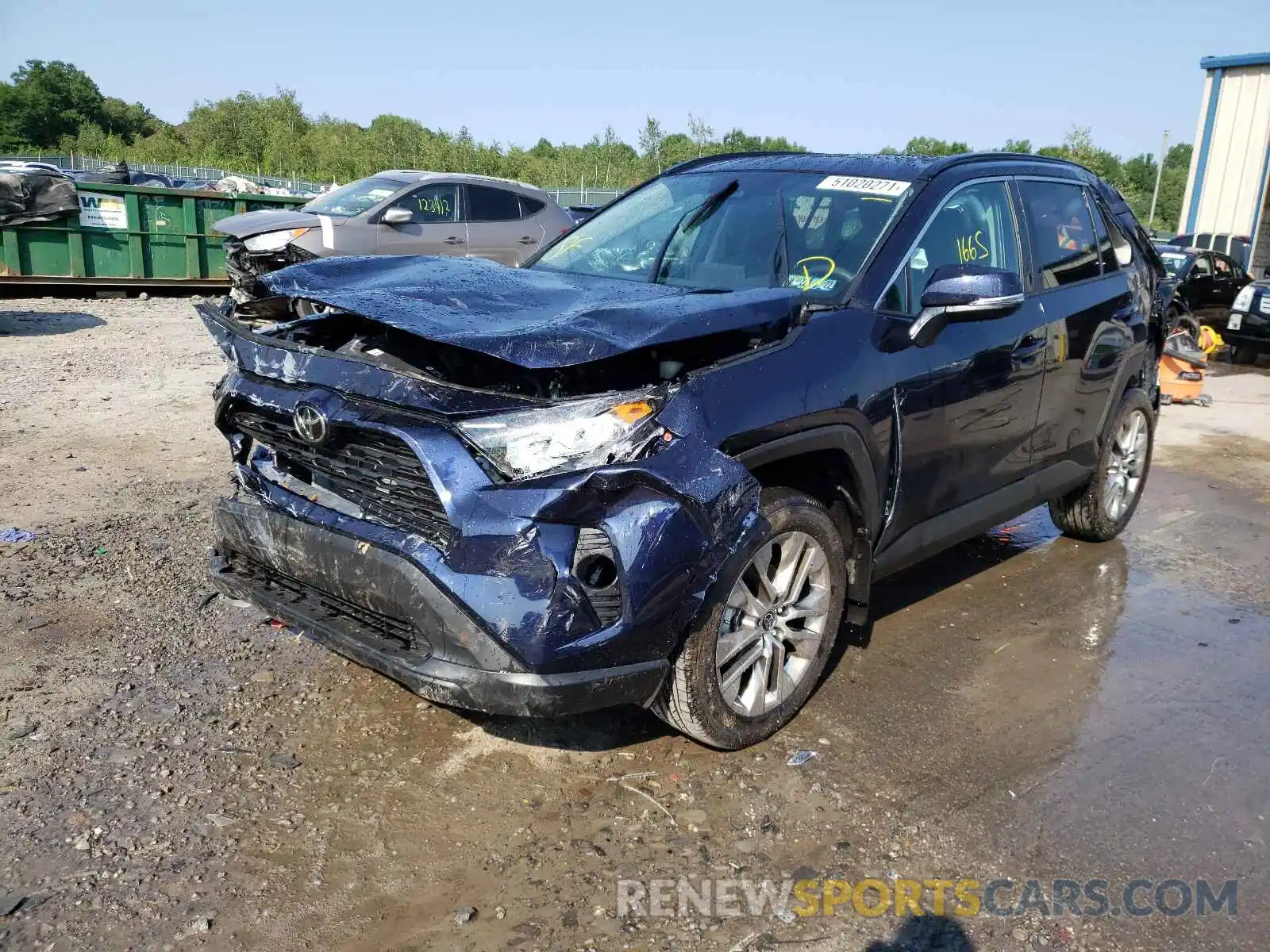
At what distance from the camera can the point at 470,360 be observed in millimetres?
3039

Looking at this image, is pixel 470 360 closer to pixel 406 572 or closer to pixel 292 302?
pixel 406 572

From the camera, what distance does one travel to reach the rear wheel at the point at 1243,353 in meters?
14.4

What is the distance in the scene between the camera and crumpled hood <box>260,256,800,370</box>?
277 centimetres

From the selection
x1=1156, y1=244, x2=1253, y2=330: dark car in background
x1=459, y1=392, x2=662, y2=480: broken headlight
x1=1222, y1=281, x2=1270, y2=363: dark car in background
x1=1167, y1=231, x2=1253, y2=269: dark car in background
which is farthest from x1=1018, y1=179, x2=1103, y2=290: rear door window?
x1=1167, y1=231, x2=1253, y2=269: dark car in background

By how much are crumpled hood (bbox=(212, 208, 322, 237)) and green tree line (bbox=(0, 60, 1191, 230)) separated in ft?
68.1

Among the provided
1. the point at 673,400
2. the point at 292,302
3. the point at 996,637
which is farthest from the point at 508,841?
the point at 996,637

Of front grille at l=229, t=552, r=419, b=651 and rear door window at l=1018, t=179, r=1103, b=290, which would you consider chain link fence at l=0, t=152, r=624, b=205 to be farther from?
front grille at l=229, t=552, r=419, b=651

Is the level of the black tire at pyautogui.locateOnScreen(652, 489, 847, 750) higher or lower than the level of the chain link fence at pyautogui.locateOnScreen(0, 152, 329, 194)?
lower

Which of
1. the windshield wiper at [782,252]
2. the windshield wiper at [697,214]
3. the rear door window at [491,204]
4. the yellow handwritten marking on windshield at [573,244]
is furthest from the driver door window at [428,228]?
the windshield wiper at [782,252]

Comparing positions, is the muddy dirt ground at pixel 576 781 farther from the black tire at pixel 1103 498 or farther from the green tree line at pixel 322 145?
the green tree line at pixel 322 145

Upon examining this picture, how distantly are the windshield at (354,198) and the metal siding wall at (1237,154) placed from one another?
18.5m

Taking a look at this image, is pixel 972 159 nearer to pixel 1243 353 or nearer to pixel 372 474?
pixel 372 474

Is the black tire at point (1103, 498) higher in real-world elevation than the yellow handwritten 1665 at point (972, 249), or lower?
lower

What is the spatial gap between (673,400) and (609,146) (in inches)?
1866
